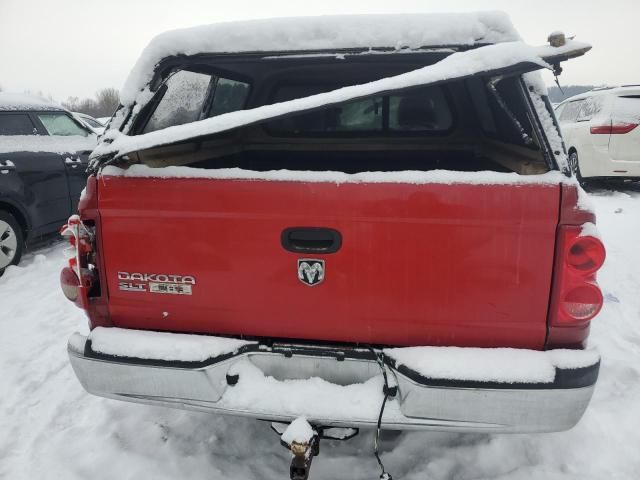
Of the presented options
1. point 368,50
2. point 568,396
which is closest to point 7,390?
point 368,50

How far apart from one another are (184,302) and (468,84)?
2262 millimetres

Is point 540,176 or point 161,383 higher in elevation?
point 540,176

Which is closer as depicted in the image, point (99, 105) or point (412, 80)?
point (412, 80)

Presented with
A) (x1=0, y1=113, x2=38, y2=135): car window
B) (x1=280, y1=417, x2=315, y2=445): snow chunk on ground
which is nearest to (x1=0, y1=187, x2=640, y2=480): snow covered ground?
(x1=280, y1=417, x2=315, y2=445): snow chunk on ground

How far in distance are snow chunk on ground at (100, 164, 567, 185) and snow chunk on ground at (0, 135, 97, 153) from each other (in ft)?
13.8

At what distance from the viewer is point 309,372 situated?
6.06ft

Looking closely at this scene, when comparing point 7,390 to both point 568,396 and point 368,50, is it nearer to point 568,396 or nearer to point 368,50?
point 368,50

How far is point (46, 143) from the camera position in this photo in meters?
5.67

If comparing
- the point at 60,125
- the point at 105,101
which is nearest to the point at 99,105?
the point at 105,101

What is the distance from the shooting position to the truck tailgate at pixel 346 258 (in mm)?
1682

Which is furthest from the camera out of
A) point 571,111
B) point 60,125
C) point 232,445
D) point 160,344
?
point 571,111

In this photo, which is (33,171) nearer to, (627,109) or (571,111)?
(627,109)

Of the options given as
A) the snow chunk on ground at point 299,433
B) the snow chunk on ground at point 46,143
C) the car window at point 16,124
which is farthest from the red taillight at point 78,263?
the car window at point 16,124

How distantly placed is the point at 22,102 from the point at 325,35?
5.20m
